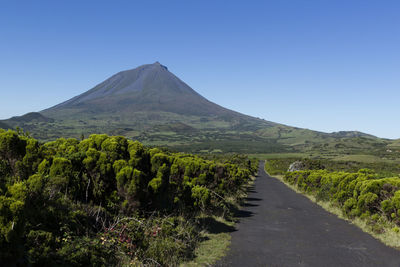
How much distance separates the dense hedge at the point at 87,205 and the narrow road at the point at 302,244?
205 cm

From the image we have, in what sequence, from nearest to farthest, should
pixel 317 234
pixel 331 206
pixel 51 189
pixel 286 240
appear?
1. pixel 51 189
2. pixel 286 240
3. pixel 317 234
4. pixel 331 206

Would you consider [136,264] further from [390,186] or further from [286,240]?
[390,186]

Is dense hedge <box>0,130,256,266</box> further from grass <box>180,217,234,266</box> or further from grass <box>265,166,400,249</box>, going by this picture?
grass <box>265,166,400,249</box>

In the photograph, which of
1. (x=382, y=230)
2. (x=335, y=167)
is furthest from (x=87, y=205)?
(x=335, y=167)

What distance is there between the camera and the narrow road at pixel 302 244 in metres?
8.62

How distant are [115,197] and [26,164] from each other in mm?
2742

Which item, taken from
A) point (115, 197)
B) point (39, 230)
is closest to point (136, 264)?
point (39, 230)

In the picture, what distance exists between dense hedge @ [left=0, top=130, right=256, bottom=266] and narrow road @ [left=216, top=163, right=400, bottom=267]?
2049 mm

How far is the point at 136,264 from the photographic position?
6.46 meters

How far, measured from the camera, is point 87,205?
7.92m

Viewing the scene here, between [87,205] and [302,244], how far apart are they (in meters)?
7.68

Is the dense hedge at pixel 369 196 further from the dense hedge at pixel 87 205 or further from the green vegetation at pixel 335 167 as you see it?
the green vegetation at pixel 335 167

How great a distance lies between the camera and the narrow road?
8.62 m

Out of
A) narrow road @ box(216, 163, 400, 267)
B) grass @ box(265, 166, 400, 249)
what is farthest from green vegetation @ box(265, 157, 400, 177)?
narrow road @ box(216, 163, 400, 267)
